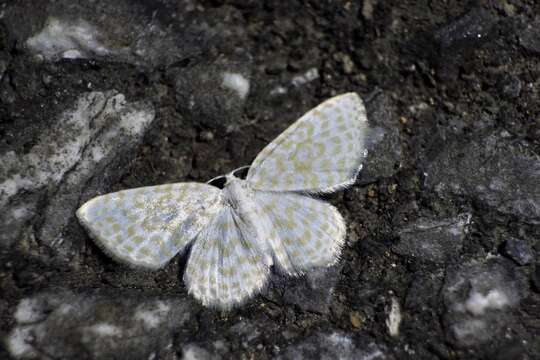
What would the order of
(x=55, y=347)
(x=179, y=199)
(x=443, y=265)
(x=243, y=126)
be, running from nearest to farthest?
(x=55, y=347), (x=443, y=265), (x=179, y=199), (x=243, y=126)

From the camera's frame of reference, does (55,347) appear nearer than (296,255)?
Answer: Yes

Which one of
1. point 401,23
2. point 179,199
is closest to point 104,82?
point 179,199

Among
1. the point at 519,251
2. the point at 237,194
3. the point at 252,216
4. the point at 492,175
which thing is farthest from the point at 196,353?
the point at 492,175

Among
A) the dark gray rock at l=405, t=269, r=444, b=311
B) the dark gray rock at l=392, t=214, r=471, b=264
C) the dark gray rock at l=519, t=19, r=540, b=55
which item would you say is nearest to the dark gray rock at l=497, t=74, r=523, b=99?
the dark gray rock at l=519, t=19, r=540, b=55

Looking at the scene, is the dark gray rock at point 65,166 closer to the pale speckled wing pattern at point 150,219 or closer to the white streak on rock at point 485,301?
the pale speckled wing pattern at point 150,219

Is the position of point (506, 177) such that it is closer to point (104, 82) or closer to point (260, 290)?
point (260, 290)

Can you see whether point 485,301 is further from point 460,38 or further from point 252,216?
point 460,38

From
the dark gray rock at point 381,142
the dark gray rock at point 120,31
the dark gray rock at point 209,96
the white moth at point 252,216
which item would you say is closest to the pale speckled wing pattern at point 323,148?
the white moth at point 252,216
